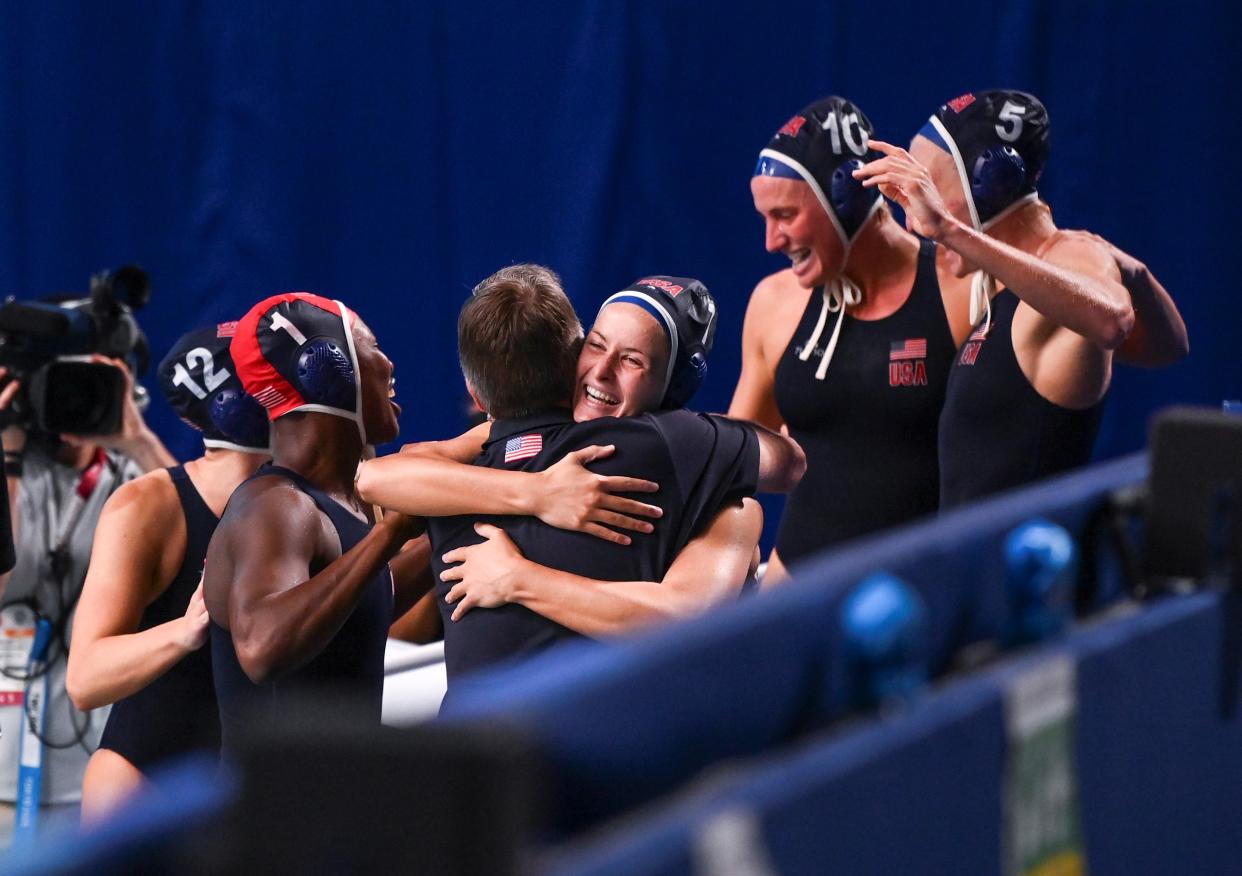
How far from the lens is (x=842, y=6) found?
166 inches

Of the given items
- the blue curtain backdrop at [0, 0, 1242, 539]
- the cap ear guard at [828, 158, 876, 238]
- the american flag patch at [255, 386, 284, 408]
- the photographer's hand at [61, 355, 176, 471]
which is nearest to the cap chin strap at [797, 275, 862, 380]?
the cap ear guard at [828, 158, 876, 238]

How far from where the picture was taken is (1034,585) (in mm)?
965

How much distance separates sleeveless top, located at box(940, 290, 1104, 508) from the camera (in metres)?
2.35

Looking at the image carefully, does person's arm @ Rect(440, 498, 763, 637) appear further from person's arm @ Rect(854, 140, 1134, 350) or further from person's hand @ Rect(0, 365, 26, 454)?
person's hand @ Rect(0, 365, 26, 454)

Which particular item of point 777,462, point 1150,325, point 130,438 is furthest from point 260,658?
point 1150,325

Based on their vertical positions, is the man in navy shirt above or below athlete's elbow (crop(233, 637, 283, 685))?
above

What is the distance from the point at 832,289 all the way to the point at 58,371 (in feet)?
4.37

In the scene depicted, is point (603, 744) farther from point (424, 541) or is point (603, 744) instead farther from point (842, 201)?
point (842, 201)

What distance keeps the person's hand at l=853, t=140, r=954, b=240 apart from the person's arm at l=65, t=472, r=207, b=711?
111 cm

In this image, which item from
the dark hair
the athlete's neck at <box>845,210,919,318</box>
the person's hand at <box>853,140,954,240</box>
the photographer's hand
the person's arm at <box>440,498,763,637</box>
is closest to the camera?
the person's arm at <box>440,498,763,637</box>

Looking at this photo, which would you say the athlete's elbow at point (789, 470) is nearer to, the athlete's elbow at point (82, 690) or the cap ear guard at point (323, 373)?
the cap ear guard at point (323, 373)

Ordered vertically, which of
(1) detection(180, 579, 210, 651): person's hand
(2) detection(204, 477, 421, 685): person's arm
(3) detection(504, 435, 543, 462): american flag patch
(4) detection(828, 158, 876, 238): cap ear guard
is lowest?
(1) detection(180, 579, 210, 651): person's hand

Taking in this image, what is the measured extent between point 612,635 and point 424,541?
1.96ft

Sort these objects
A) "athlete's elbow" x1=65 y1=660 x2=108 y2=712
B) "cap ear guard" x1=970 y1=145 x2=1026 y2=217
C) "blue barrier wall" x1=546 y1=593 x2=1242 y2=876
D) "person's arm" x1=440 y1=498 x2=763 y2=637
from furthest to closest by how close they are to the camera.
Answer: "cap ear guard" x1=970 y1=145 x2=1026 y2=217, "athlete's elbow" x1=65 y1=660 x2=108 y2=712, "person's arm" x1=440 y1=498 x2=763 y2=637, "blue barrier wall" x1=546 y1=593 x2=1242 y2=876
